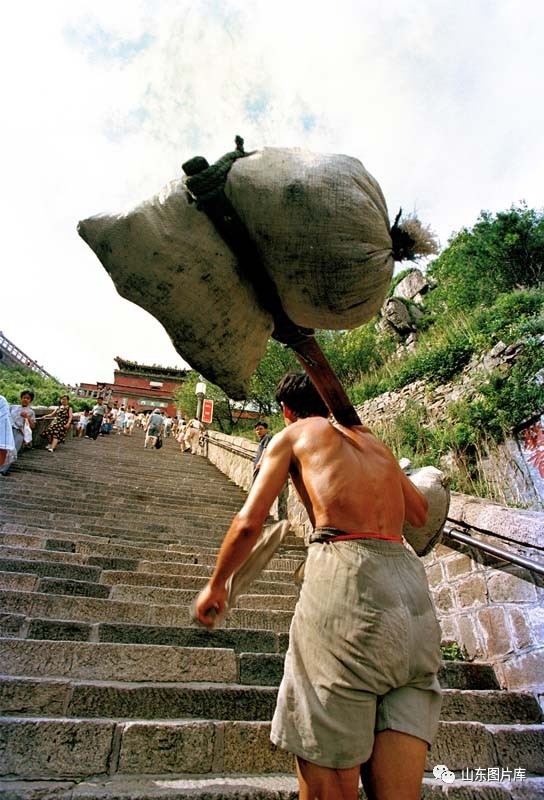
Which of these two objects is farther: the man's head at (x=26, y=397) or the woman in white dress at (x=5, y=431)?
the man's head at (x=26, y=397)

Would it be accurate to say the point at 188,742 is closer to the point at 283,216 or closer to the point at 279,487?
the point at 279,487

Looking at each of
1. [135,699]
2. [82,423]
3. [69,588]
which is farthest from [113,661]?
[82,423]

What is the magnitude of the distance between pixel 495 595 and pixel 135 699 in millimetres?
2410

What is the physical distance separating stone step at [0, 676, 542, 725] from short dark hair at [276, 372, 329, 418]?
150 centimetres

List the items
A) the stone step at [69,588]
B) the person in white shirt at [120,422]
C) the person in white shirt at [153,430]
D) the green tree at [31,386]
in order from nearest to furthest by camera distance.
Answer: the stone step at [69,588]
the person in white shirt at [153,430]
the person in white shirt at [120,422]
the green tree at [31,386]

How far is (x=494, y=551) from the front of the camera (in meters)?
3.03

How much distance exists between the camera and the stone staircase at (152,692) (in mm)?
1829

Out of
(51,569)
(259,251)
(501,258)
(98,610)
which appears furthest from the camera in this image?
(501,258)

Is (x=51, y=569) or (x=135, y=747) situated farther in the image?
(x=51, y=569)

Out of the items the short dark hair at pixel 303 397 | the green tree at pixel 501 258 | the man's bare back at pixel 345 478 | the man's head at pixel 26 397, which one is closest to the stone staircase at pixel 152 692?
the man's bare back at pixel 345 478

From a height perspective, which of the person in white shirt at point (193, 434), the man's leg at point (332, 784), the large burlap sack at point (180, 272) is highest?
the person in white shirt at point (193, 434)

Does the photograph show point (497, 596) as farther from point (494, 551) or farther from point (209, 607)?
point (209, 607)

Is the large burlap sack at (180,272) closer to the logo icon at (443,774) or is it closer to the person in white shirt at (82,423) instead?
the logo icon at (443,774)

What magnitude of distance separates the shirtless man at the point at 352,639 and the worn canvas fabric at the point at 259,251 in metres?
0.57
